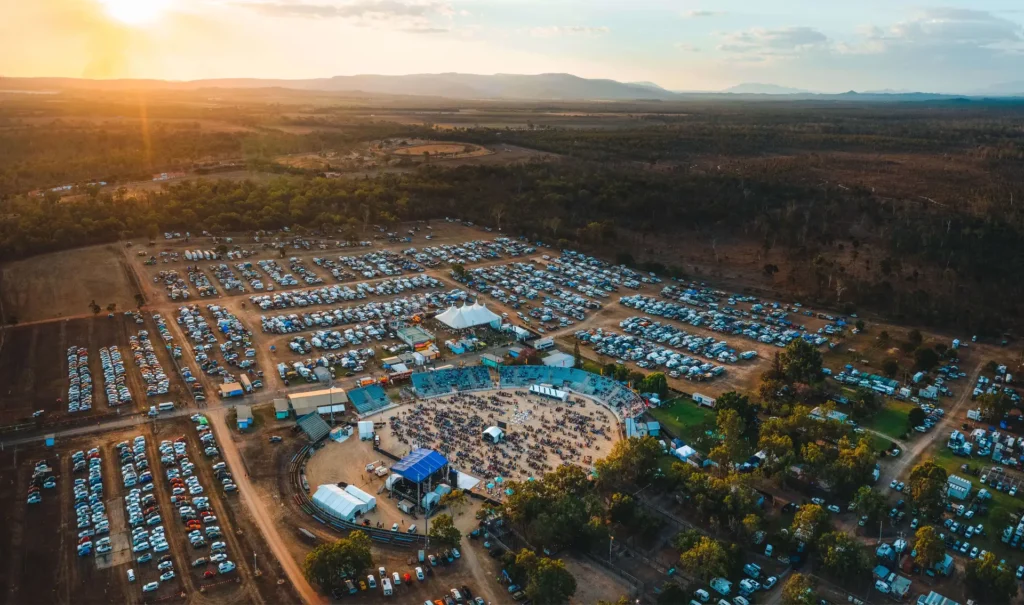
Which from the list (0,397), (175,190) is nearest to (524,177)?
(175,190)

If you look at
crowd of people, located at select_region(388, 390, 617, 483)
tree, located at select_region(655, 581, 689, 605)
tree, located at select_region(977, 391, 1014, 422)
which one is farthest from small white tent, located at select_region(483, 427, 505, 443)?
tree, located at select_region(977, 391, 1014, 422)

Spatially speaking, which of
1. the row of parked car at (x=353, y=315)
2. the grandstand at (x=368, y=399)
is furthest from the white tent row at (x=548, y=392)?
the row of parked car at (x=353, y=315)

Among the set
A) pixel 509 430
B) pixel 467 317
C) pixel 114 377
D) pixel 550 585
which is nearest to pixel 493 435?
pixel 509 430

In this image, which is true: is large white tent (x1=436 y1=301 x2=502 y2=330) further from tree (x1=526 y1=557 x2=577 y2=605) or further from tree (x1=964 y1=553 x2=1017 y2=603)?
tree (x1=964 y1=553 x2=1017 y2=603)

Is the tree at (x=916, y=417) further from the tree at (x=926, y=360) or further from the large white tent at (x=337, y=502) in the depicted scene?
the large white tent at (x=337, y=502)

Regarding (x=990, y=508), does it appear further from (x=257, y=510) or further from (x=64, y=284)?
(x=64, y=284)

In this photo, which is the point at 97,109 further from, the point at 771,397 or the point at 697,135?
the point at 771,397
